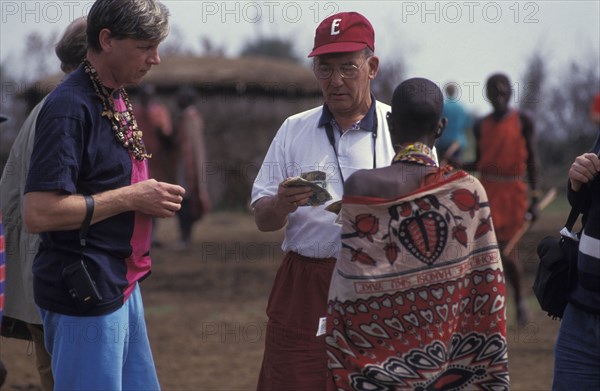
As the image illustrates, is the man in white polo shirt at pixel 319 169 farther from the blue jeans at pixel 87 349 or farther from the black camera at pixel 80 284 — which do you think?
the black camera at pixel 80 284

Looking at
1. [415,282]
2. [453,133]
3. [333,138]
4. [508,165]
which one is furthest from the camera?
[453,133]

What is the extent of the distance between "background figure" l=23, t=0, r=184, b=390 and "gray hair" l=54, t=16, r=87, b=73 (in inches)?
30.5

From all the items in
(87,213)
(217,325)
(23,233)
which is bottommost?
(217,325)

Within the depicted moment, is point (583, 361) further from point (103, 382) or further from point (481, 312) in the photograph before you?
point (103, 382)

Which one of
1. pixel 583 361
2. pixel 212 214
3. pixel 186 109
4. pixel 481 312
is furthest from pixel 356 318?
pixel 212 214

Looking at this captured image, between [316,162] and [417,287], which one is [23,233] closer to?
[316,162]

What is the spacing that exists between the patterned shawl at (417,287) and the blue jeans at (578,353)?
0.51 meters

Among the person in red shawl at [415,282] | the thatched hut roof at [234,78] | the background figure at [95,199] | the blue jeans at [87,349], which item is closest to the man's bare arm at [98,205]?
the background figure at [95,199]

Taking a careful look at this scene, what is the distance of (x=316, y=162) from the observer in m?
4.29

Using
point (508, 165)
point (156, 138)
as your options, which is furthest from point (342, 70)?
point (156, 138)

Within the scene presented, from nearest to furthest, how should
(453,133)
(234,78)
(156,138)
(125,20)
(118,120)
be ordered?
(125,20) < (118,120) < (453,133) < (156,138) < (234,78)

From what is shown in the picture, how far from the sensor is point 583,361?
3803 mm

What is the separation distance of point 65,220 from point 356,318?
1.13 m

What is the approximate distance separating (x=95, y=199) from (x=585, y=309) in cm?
194
